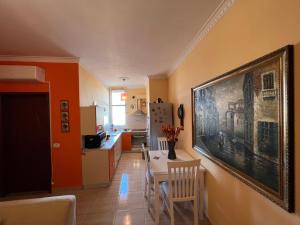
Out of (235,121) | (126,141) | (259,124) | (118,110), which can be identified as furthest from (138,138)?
(259,124)

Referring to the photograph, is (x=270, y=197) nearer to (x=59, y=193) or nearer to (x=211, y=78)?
(x=211, y=78)

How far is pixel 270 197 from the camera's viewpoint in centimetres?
133

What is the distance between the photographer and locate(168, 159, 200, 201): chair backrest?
2.41 m

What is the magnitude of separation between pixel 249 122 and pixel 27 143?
4.09 m

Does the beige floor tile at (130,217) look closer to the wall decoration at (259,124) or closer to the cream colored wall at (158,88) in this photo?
the wall decoration at (259,124)

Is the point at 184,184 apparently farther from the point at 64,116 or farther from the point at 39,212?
the point at 64,116

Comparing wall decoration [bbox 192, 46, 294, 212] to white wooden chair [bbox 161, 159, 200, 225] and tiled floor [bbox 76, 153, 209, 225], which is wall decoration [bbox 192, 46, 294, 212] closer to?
white wooden chair [bbox 161, 159, 200, 225]

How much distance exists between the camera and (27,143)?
3.78 meters

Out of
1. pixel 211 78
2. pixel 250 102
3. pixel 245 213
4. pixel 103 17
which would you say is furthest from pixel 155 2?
pixel 245 213

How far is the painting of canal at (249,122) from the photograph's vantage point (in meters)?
1.29

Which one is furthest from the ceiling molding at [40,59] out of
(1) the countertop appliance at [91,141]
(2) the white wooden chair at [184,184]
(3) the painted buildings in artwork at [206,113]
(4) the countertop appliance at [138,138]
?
(4) the countertop appliance at [138,138]

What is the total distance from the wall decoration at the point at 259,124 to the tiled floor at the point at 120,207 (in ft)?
4.22

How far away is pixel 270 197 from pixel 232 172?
519mm

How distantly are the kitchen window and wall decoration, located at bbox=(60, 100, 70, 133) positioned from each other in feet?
13.5
